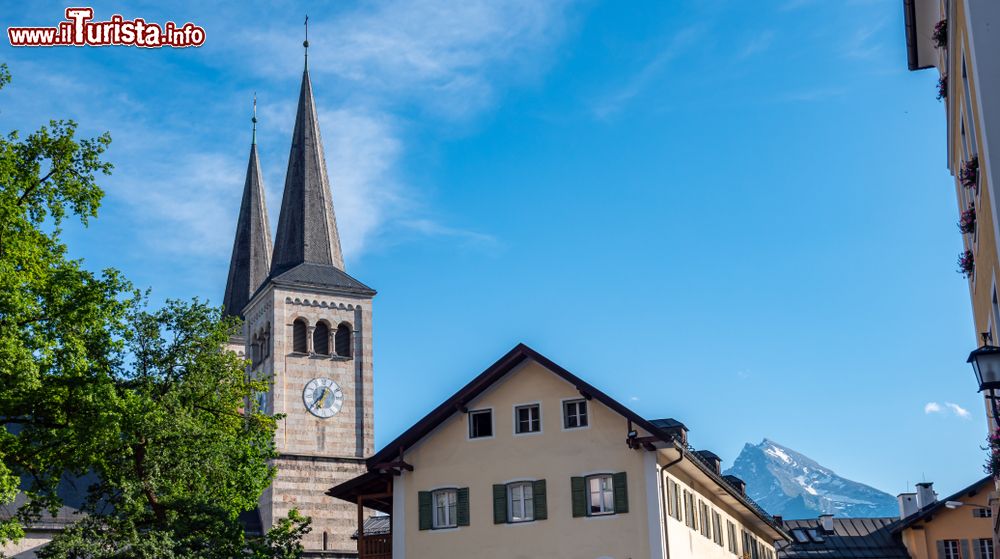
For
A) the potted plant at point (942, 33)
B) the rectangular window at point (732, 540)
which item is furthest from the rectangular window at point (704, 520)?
the potted plant at point (942, 33)

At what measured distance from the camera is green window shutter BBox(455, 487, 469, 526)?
120ft

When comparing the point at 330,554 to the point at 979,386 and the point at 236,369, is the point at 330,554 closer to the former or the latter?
the point at 236,369

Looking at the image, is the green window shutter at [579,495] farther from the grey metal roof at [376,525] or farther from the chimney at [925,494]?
the chimney at [925,494]

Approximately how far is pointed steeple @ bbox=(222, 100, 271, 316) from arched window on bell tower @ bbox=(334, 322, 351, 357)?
13.0 metres

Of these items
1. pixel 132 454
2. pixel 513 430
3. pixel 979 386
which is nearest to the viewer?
pixel 979 386

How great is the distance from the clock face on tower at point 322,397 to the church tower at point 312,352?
58mm

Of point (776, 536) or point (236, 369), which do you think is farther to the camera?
point (776, 536)

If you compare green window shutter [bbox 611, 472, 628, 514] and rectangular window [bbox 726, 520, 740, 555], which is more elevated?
green window shutter [bbox 611, 472, 628, 514]

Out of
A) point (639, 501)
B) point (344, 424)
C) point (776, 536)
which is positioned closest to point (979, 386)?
point (639, 501)

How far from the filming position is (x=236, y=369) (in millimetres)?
34531

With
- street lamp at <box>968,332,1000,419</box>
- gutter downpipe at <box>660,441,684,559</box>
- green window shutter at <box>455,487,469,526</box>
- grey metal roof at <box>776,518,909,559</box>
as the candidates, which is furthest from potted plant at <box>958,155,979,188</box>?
grey metal roof at <box>776,518,909,559</box>

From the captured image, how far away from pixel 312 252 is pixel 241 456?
4423 cm

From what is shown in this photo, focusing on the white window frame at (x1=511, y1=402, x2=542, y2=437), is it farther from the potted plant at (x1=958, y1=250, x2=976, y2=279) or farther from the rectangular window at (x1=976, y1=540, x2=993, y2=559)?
the rectangular window at (x1=976, y1=540, x2=993, y2=559)

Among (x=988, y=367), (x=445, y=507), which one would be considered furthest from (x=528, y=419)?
(x=988, y=367)
